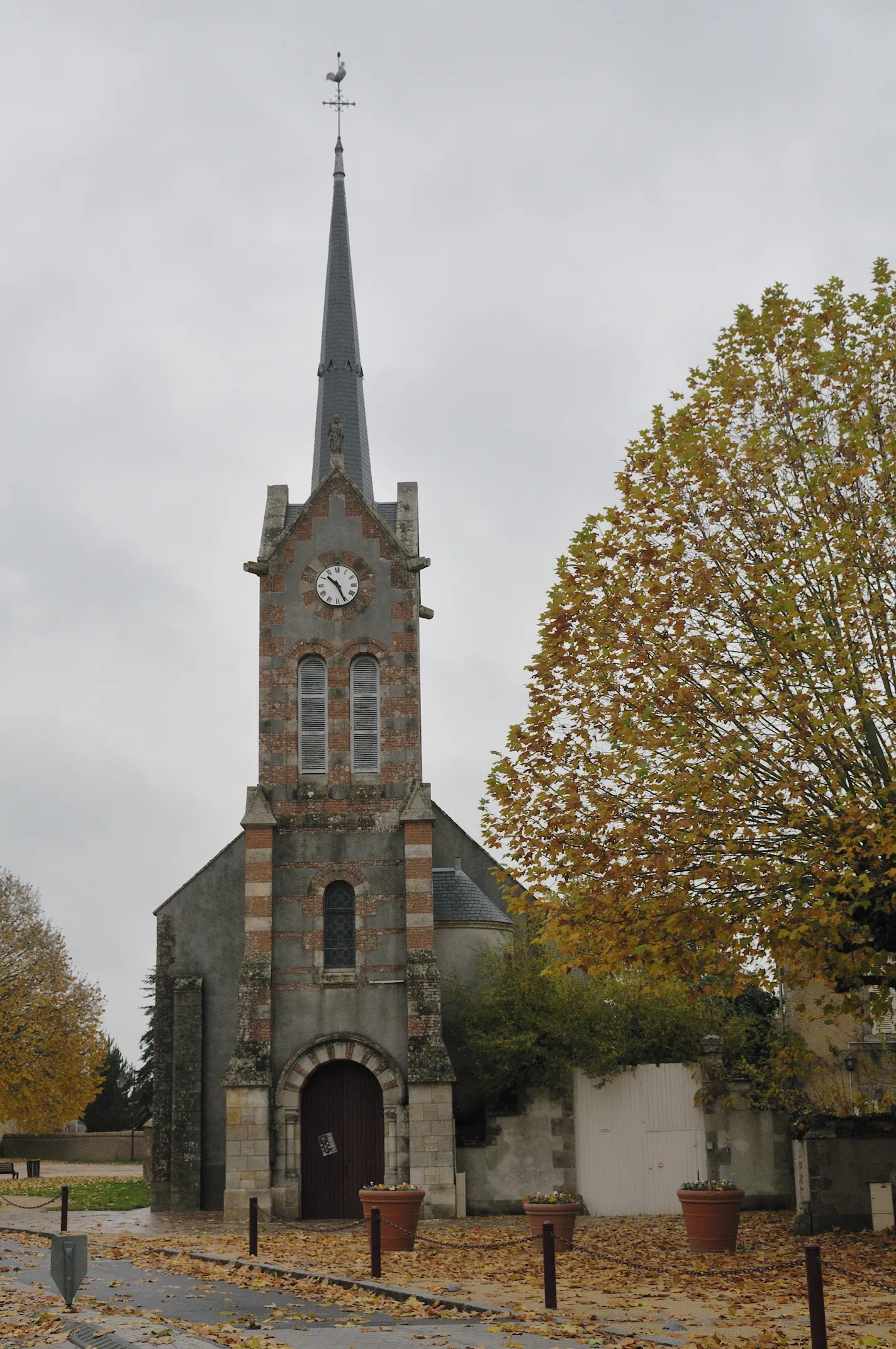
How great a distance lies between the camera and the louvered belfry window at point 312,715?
27.5m

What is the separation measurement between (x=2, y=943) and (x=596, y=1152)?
27101mm

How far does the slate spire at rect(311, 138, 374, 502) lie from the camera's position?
36000 mm

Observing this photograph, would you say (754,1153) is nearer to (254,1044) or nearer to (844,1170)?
(844,1170)

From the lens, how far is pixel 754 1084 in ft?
82.1

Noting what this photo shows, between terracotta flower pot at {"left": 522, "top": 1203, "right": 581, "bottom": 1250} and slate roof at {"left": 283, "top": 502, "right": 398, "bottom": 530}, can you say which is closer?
terracotta flower pot at {"left": 522, "top": 1203, "right": 581, "bottom": 1250}

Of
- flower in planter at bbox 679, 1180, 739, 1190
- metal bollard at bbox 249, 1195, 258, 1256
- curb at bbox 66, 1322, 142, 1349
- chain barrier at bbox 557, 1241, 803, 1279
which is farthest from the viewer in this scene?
metal bollard at bbox 249, 1195, 258, 1256

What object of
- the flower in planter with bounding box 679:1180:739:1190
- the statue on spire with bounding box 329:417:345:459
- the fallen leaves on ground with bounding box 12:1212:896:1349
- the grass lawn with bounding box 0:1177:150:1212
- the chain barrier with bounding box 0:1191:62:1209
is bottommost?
the grass lawn with bounding box 0:1177:150:1212

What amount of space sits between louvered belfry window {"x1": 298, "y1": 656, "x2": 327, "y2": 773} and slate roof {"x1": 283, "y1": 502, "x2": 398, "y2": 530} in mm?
3429

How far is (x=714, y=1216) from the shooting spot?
17.2 m

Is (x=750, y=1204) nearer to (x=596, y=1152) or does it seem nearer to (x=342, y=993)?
(x=596, y=1152)

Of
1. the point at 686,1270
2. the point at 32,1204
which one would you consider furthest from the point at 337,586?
the point at 686,1270

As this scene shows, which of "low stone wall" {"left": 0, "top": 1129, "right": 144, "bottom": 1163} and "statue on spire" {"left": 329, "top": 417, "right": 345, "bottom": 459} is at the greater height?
"statue on spire" {"left": 329, "top": 417, "right": 345, "bottom": 459}

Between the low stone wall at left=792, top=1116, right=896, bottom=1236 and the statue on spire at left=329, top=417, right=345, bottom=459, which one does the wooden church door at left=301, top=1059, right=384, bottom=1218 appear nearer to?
the low stone wall at left=792, top=1116, right=896, bottom=1236

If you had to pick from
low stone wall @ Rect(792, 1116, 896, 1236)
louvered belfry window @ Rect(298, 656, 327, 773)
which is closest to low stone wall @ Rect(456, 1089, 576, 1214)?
low stone wall @ Rect(792, 1116, 896, 1236)
